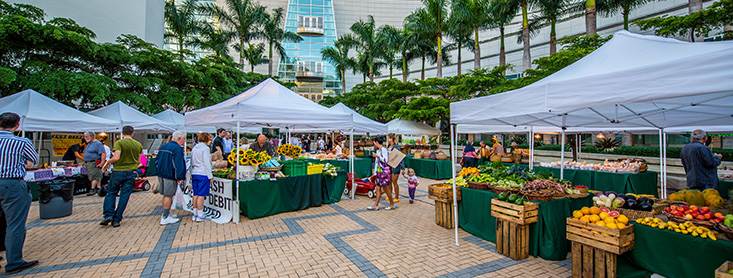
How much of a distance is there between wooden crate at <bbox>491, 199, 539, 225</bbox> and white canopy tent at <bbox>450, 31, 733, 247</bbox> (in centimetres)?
125

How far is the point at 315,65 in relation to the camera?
50625 millimetres

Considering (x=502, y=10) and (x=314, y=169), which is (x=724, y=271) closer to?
(x=314, y=169)

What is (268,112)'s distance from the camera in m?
6.64

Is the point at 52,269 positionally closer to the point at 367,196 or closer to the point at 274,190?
the point at 274,190

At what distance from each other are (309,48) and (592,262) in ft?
168

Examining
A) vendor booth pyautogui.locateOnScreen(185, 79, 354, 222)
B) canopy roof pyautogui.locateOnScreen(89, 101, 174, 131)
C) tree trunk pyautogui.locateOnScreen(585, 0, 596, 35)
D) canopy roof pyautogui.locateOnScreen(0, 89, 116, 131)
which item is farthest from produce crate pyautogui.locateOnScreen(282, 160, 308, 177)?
tree trunk pyautogui.locateOnScreen(585, 0, 596, 35)

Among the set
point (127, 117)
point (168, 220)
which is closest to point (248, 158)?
point (168, 220)

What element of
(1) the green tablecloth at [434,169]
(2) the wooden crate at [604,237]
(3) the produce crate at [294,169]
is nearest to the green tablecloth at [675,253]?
(2) the wooden crate at [604,237]

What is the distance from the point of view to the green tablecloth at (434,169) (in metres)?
13.6

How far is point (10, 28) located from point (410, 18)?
920 inches

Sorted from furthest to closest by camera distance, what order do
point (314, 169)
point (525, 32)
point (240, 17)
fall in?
point (240, 17) < point (525, 32) < point (314, 169)

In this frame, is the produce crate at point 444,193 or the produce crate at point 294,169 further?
the produce crate at point 294,169

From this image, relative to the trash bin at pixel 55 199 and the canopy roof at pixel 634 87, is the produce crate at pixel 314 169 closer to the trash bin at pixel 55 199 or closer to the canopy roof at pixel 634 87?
the canopy roof at pixel 634 87

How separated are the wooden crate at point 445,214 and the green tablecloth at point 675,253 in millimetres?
2738
